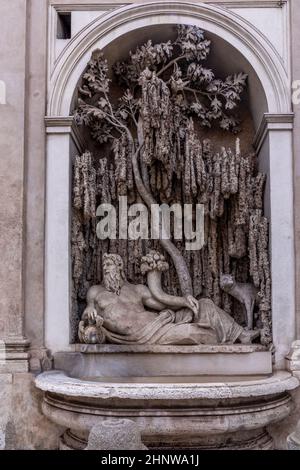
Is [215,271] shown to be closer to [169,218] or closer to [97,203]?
[169,218]

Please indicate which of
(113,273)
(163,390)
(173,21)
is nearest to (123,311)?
(113,273)

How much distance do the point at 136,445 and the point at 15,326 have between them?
2.06m

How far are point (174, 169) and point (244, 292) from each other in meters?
1.55

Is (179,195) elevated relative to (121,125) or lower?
lower

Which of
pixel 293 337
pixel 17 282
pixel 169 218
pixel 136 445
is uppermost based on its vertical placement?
pixel 169 218

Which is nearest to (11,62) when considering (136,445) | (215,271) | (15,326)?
(15,326)

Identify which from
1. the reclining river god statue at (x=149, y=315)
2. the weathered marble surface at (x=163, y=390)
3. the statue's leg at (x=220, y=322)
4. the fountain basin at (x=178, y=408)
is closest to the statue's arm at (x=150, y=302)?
the reclining river god statue at (x=149, y=315)

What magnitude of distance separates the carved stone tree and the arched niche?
14 centimetres

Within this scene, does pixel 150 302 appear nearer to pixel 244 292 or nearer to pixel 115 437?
pixel 244 292

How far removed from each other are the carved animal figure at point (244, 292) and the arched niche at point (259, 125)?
0.35 m

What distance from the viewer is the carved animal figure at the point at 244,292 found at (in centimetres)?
537

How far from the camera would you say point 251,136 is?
19.9ft

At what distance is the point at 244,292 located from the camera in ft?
17.8

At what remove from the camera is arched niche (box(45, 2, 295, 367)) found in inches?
200
